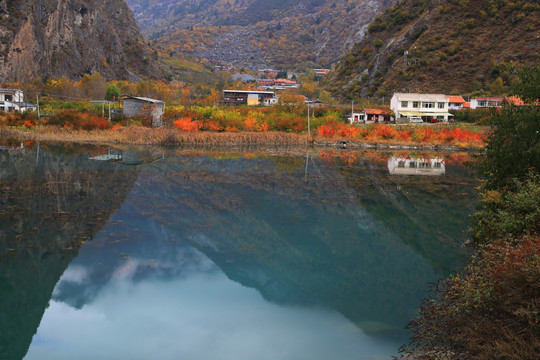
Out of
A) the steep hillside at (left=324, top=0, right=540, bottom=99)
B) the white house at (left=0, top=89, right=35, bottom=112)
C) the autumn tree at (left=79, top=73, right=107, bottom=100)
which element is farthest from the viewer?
the autumn tree at (left=79, top=73, right=107, bottom=100)

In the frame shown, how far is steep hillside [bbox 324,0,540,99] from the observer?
76.4 metres

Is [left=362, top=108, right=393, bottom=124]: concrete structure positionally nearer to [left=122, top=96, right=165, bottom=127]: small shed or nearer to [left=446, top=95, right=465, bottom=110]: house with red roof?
[left=446, top=95, right=465, bottom=110]: house with red roof

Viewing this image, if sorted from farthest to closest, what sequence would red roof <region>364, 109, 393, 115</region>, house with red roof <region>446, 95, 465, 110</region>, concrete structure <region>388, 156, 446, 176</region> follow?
1. house with red roof <region>446, 95, 465, 110</region>
2. red roof <region>364, 109, 393, 115</region>
3. concrete structure <region>388, 156, 446, 176</region>

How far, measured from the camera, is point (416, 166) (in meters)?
29.1

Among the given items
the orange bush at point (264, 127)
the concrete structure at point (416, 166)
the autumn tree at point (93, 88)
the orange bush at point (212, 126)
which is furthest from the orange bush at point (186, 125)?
the autumn tree at point (93, 88)

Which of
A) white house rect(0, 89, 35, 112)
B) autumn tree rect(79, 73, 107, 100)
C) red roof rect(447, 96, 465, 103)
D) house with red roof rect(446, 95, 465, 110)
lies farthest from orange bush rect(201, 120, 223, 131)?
autumn tree rect(79, 73, 107, 100)

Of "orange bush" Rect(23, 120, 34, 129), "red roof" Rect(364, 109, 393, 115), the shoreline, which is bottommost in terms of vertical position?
the shoreline

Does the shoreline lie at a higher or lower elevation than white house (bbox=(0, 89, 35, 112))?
lower

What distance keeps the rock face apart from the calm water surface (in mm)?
73330

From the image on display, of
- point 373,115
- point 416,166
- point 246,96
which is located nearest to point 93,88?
point 246,96

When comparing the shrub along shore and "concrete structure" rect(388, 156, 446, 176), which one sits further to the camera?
the shrub along shore

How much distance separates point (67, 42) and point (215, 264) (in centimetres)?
10624

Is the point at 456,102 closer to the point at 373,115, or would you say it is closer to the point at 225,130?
the point at 373,115

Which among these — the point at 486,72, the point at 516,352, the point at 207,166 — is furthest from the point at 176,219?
the point at 486,72
